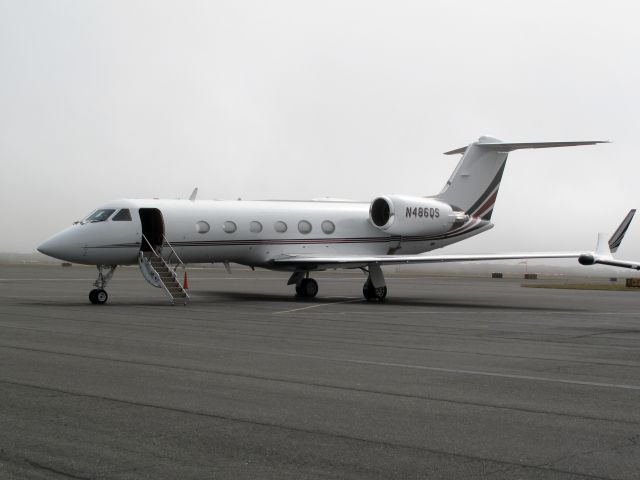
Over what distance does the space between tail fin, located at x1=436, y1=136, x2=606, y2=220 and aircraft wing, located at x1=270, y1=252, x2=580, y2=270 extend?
6.24 metres

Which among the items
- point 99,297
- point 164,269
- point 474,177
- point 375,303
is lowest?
point 375,303

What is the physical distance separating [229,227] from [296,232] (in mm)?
2683

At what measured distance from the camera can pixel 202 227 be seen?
25.7 meters

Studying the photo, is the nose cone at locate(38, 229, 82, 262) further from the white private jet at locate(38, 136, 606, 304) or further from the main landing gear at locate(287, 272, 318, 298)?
the main landing gear at locate(287, 272, 318, 298)

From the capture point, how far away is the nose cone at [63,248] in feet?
75.8

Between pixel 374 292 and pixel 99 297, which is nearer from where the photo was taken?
pixel 99 297

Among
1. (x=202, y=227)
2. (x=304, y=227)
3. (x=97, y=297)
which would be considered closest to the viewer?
(x=97, y=297)

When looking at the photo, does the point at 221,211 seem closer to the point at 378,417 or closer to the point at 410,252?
the point at 410,252

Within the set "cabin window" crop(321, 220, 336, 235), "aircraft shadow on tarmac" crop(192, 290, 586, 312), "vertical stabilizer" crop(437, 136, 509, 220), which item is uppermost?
"vertical stabilizer" crop(437, 136, 509, 220)

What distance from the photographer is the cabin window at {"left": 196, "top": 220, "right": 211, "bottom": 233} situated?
25578 millimetres

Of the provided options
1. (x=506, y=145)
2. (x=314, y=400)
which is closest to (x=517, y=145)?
(x=506, y=145)

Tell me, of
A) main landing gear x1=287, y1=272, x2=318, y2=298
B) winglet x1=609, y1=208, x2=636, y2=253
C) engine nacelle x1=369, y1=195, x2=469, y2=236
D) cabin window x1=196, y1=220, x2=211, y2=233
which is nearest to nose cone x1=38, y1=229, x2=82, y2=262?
cabin window x1=196, y1=220, x2=211, y2=233

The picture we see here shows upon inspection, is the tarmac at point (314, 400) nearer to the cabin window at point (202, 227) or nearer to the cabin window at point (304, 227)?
the cabin window at point (202, 227)

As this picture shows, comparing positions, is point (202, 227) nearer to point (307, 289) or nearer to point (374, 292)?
point (307, 289)
